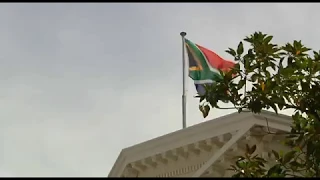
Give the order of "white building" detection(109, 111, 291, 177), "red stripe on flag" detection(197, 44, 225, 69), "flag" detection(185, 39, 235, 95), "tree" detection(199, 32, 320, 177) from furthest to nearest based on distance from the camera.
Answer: "red stripe on flag" detection(197, 44, 225, 69) → "flag" detection(185, 39, 235, 95) → "white building" detection(109, 111, 291, 177) → "tree" detection(199, 32, 320, 177)

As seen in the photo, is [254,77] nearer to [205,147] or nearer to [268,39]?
[268,39]

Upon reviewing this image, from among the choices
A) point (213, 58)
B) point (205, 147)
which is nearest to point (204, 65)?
point (213, 58)

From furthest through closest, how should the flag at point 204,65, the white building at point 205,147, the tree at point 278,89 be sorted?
the flag at point 204,65 → the white building at point 205,147 → the tree at point 278,89

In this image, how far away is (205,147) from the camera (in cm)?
1966

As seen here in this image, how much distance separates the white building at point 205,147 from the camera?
1761 cm

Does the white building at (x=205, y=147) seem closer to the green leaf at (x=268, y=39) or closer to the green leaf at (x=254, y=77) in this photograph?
the green leaf at (x=254, y=77)

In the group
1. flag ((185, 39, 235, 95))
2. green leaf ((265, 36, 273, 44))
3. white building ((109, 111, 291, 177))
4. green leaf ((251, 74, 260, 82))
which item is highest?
green leaf ((265, 36, 273, 44))

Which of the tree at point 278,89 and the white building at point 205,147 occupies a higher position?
the tree at point 278,89

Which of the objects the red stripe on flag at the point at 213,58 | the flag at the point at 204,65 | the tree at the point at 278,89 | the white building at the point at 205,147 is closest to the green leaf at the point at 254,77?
the tree at the point at 278,89

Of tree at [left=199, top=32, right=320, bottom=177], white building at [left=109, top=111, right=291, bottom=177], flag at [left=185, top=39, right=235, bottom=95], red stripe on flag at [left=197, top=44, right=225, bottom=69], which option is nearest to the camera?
tree at [left=199, top=32, right=320, bottom=177]

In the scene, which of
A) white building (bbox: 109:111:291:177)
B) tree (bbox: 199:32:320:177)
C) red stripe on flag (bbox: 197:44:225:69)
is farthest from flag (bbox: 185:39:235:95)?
tree (bbox: 199:32:320:177)

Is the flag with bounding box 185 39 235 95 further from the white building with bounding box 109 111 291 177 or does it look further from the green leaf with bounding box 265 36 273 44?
the green leaf with bounding box 265 36 273 44

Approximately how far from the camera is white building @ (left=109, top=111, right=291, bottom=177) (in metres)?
17.6

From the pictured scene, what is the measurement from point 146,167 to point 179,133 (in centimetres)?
216
